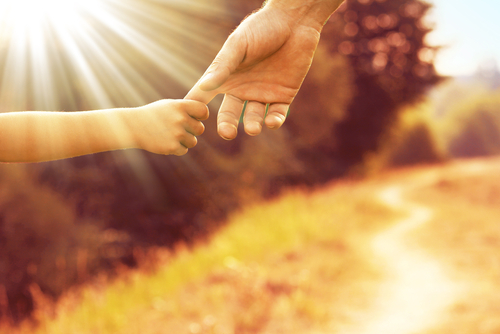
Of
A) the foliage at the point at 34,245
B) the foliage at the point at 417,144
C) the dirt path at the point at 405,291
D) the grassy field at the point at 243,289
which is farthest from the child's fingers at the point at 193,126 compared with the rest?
the foliage at the point at 417,144

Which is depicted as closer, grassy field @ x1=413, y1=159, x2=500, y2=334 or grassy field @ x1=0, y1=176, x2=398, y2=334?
grassy field @ x1=413, y1=159, x2=500, y2=334

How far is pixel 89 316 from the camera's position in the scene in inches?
187

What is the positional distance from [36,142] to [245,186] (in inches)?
341

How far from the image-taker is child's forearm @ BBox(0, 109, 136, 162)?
153 cm

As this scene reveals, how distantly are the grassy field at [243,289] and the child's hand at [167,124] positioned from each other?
2883 mm

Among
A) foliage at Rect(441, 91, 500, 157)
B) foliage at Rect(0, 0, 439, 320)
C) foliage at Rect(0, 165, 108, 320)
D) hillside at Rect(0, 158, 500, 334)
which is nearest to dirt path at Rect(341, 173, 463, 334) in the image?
hillside at Rect(0, 158, 500, 334)

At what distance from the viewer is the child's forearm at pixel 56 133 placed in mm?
1533

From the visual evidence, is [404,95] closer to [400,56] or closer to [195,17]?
[400,56]

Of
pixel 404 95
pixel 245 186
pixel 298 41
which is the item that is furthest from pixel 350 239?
pixel 404 95

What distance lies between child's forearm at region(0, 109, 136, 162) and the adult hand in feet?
1.25

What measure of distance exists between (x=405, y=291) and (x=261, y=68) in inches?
175

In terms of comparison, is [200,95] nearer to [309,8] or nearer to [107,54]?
[309,8]

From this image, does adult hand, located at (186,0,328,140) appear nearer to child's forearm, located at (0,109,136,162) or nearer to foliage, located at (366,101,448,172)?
child's forearm, located at (0,109,136,162)

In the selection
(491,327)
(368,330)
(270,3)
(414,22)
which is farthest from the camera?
(414,22)
